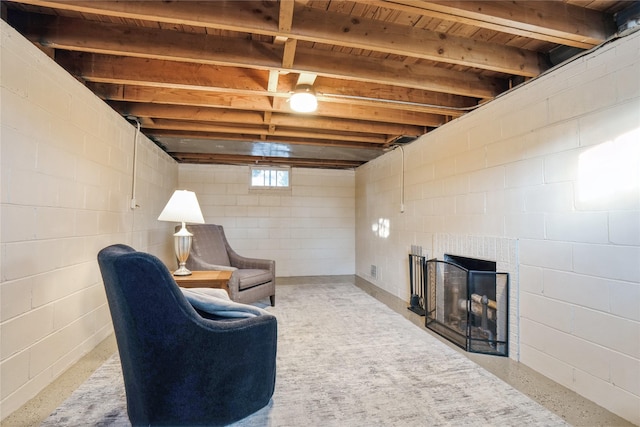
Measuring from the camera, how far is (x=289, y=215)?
18.2ft

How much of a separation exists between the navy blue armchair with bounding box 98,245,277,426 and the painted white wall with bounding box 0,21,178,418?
0.69 metres

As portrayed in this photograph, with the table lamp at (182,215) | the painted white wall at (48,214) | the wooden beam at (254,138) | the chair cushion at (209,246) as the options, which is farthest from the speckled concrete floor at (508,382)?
the wooden beam at (254,138)

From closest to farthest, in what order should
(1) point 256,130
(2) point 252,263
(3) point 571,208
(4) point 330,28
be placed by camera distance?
(4) point 330,28
(3) point 571,208
(1) point 256,130
(2) point 252,263

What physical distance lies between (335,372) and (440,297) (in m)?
1.42

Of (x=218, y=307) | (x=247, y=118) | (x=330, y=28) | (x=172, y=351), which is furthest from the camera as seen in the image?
(x=247, y=118)

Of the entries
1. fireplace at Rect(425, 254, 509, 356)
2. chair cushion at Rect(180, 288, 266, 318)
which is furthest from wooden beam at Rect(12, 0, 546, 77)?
fireplace at Rect(425, 254, 509, 356)

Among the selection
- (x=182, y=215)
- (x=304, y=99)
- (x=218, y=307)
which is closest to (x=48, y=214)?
(x=182, y=215)

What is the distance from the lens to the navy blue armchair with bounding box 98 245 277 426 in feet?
4.07

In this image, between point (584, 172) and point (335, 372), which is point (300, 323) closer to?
point (335, 372)

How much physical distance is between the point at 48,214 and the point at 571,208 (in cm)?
318

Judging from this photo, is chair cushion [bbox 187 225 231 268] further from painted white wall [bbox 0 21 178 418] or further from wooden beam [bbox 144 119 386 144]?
wooden beam [bbox 144 119 386 144]

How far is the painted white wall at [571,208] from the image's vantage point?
63.9 inches

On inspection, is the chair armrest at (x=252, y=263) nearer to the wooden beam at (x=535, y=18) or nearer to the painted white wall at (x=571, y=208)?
the painted white wall at (x=571, y=208)

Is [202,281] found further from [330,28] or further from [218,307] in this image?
[330,28]
